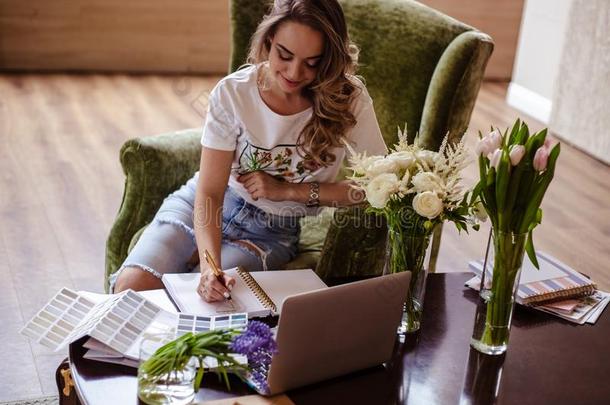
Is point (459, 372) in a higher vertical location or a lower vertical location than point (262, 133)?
lower

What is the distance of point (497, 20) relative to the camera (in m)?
6.12

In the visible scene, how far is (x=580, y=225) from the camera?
12.8 feet

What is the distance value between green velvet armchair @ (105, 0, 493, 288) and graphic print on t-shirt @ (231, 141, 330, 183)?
0.14 m

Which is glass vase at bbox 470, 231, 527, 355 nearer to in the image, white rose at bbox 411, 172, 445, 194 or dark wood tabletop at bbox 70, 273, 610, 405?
dark wood tabletop at bbox 70, 273, 610, 405

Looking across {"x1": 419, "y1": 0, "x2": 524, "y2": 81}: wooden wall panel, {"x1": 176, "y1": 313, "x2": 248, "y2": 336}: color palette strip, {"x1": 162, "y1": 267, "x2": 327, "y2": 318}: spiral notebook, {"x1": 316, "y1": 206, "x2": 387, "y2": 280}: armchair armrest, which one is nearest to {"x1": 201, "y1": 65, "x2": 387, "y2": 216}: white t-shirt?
{"x1": 316, "y1": 206, "x2": 387, "y2": 280}: armchair armrest

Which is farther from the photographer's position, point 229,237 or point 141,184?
point 141,184

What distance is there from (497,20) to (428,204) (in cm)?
483

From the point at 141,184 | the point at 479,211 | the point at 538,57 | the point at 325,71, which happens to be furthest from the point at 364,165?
the point at 538,57

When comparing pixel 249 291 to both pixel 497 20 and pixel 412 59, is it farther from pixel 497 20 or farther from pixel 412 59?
pixel 497 20

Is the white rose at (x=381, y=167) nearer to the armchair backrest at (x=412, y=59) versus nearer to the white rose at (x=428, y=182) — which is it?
the white rose at (x=428, y=182)

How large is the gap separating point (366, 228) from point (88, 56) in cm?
368

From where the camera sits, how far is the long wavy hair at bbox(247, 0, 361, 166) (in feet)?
6.57

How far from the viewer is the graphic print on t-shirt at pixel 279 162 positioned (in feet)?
7.22

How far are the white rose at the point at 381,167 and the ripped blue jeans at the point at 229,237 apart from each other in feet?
2.00
